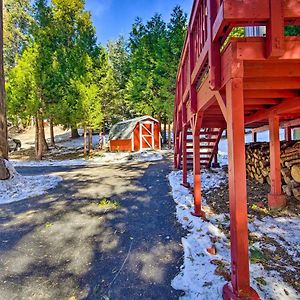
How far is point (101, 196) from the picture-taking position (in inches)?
234

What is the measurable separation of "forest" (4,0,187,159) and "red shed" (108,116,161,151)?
1332 mm

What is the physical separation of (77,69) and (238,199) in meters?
16.5

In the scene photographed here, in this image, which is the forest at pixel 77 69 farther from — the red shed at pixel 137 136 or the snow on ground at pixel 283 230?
the snow on ground at pixel 283 230

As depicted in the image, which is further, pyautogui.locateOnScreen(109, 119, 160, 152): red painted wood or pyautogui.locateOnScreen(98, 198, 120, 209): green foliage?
pyautogui.locateOnScreen(109, 119, 160, 152): red painted wood

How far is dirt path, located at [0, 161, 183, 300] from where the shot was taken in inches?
97.5

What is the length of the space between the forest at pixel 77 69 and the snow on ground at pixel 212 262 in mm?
12888

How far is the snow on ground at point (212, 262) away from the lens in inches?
89.7

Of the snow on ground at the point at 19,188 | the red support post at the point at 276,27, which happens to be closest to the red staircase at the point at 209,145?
the snow on ground at the point at 19,188

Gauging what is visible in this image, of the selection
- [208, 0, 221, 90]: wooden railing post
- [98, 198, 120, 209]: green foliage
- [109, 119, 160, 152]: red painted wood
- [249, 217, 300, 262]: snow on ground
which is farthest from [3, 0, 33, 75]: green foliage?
[249, 217, 300, 262]: snow on ground

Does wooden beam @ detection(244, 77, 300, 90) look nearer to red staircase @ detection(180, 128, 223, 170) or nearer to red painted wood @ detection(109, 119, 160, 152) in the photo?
red staircase @ detection(180, 128, 223, 170)

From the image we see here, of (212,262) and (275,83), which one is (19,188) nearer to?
(212,262)

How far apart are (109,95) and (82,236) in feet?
57.3

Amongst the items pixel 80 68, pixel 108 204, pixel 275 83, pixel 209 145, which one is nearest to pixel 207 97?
pixel 275 83

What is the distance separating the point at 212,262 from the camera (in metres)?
2.79
